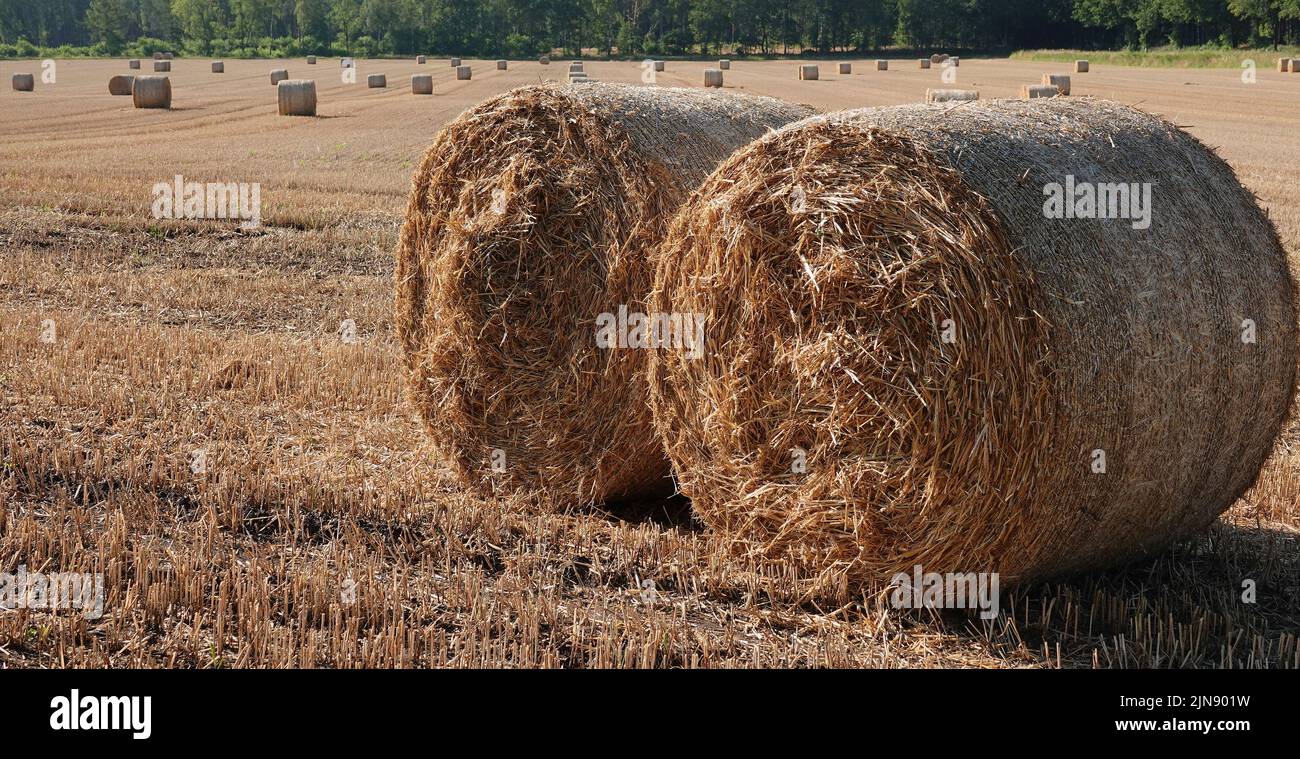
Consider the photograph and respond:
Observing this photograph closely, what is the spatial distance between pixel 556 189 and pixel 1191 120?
2585 cm

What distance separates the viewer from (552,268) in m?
6.46

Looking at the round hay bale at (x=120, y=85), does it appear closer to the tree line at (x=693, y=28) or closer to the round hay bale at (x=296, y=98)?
the round hay bale at (x=296, y=98)

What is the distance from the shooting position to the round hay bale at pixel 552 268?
627 cm

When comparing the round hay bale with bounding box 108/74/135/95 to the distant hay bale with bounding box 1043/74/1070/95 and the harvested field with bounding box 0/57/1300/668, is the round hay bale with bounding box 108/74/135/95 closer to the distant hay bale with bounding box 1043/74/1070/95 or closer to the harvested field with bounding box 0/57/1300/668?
the distant hay bale with bounding box 1043/74/1070/95

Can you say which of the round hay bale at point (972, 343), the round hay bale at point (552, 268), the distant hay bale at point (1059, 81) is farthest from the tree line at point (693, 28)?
the round hay bale at point (972, 343)

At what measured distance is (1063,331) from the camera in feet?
15.1

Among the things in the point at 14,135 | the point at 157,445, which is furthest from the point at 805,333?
the point at 14,135

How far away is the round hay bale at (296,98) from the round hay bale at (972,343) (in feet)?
92.0

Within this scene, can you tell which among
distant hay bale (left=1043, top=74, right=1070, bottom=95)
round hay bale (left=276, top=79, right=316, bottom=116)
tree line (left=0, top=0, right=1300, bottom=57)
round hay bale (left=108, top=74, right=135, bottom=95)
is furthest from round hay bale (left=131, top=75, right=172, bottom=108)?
tree line (left=0, top=0, right=1300, bottom=57)

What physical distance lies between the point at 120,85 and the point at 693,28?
5453 centimetres

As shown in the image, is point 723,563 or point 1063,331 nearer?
point 1063,331

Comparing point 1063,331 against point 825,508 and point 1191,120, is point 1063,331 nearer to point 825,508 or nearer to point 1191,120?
point 825,508

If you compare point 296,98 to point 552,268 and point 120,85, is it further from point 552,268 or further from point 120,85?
point 552,268

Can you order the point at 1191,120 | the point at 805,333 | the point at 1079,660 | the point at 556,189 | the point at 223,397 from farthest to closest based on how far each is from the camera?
the point at 1191,120
the point at 223,397
the point at 556,189
the point at 805,333
the point at 1079,660
